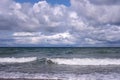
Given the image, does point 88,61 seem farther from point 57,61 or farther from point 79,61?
point 57,61

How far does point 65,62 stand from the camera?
2797 cm

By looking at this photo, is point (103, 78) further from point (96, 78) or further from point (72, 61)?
point (72, 61)

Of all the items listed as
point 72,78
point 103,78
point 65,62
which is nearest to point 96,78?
point 103,78

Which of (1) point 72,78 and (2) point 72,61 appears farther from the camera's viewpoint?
(2) point 72,61

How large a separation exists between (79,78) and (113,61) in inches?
531

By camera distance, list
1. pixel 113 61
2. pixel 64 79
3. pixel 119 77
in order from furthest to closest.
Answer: pixel 113 61
pixel 119 77
pixel 64 79

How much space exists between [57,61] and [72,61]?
6.02 ft

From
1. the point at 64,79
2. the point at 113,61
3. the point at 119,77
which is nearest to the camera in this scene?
the point at 64,79

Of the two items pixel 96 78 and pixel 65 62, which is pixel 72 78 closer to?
pixel 96 78

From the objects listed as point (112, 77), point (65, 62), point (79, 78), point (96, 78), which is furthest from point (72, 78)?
point (65, 62)

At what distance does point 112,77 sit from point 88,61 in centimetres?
1268

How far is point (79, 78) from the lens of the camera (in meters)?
15.1

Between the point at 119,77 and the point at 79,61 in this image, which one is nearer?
the point at 119,77

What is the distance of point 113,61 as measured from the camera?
27625 mm
